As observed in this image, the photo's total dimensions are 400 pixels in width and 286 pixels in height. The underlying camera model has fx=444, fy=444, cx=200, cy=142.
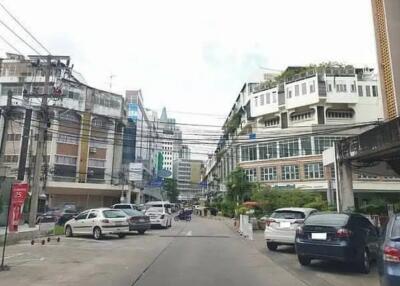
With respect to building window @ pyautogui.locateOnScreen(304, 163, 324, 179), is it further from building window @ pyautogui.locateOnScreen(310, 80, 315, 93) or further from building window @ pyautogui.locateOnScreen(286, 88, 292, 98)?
building window @ pyautogui.locateOnScreen(286, 88, 292, 98)

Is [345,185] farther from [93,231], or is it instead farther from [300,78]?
[300,78]

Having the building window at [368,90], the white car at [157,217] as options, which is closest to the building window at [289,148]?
the building window at [368,90]

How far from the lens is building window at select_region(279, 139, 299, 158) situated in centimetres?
6869

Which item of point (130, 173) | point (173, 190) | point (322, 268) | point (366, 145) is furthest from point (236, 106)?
point (322, 268)

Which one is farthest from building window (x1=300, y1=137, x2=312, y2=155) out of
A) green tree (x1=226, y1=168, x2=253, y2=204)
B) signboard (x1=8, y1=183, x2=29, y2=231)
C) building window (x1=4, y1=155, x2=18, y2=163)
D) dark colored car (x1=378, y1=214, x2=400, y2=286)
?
dark colored car (x1=378, y1=214, x2=400, y2=286)

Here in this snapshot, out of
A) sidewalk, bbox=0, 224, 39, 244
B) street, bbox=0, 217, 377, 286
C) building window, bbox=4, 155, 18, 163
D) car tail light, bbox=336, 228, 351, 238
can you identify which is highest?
building window, bbox=4, 155, 18, 163

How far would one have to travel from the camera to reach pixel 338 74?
6931 cm

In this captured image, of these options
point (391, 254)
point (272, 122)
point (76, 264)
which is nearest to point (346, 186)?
point (76, 264)

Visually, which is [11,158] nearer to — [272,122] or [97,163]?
[97,163]

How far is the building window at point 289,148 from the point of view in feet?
225

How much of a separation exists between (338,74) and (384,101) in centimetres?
4702

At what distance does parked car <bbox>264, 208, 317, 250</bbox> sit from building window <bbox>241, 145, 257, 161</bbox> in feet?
187

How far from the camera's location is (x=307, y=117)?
233 ft

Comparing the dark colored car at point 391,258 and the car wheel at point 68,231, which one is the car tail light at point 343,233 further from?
the car wheel at point 68,231
